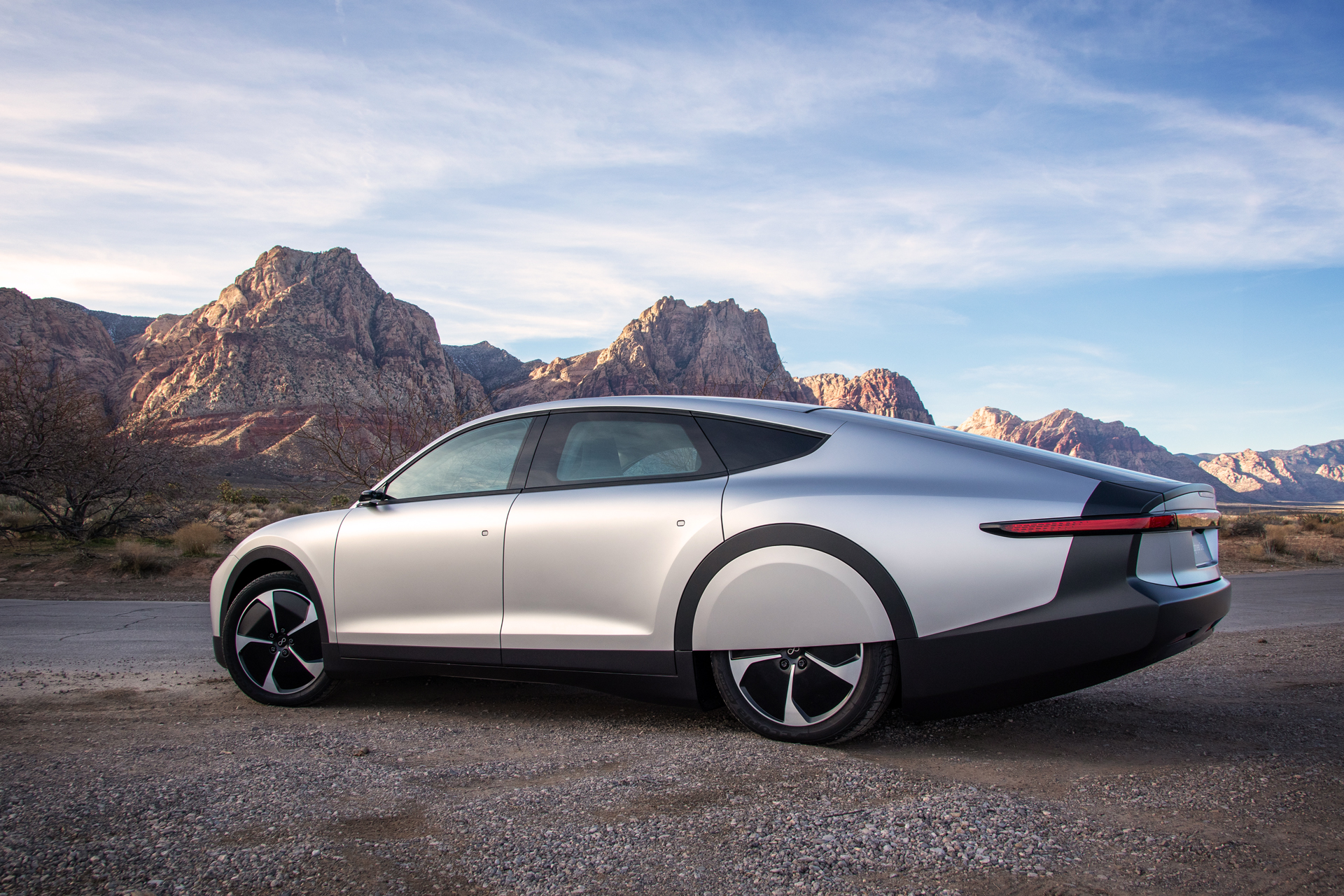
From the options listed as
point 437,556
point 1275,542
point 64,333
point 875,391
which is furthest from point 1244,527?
point 875,391

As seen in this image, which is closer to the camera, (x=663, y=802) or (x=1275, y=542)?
(x=663, y=802)

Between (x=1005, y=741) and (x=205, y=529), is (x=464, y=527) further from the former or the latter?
(x=205, y=529)

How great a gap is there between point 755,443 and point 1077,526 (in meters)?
1.29

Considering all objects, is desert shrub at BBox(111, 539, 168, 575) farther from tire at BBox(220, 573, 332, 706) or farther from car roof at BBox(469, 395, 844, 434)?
car roof at BBox(469, 395, 844, 434)

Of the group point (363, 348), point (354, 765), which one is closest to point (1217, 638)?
point (354, 765)

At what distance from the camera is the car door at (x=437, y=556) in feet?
12.5

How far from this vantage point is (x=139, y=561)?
505 inches

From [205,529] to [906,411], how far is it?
15235 cm

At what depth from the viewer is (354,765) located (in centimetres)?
311

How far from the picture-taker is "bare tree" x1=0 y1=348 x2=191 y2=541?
52.0 ft

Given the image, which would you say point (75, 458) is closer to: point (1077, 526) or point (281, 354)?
point (1077, 526)

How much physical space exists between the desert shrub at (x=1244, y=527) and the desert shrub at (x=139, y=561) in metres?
29.6

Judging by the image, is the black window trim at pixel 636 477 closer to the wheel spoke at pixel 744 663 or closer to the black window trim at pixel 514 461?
the black window trim at pixel 514 461

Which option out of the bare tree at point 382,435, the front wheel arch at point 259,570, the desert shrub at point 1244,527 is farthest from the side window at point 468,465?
the desert shrub at point 1244,527
